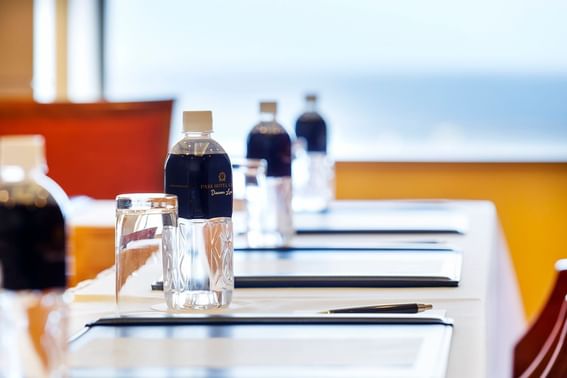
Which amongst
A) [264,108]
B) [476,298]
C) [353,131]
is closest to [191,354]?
[476,298]

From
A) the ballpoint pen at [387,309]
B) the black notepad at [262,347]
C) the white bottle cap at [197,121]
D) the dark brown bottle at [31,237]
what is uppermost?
the white bottle cap at [197,121]

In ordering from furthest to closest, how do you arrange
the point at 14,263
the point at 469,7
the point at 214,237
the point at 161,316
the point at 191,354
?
the point at 469,7
the point at 214,237
the point at 161,316
the point at 191,354
the point at 14,263

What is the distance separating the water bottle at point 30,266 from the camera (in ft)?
2.77

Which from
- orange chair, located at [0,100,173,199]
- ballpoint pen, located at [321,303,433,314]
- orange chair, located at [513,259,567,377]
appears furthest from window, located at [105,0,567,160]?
ballpoint pen, located at [321,303,433,314]

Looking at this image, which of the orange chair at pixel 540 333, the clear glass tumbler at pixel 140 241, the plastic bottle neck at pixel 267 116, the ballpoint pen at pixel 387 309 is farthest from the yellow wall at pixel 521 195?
the ballpoint pen at pixel 387 309

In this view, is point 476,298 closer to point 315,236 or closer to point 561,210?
point 315,236

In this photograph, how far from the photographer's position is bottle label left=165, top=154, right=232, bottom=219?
1.51 m

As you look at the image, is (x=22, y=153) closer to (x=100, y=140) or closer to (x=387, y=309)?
(x=387, y=309)

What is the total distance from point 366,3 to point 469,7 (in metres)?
0.41

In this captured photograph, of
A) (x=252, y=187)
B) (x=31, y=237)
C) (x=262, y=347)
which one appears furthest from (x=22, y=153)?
(x=252, y=187)

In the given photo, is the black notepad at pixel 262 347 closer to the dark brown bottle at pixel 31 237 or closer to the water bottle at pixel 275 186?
the dark brown bottle at pixel 31 237

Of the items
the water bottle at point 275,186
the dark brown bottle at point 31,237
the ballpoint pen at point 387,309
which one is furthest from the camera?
the water bottle at point 275,186

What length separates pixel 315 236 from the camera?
239 centimetres

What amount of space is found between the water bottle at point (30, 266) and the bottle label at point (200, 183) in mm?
610
